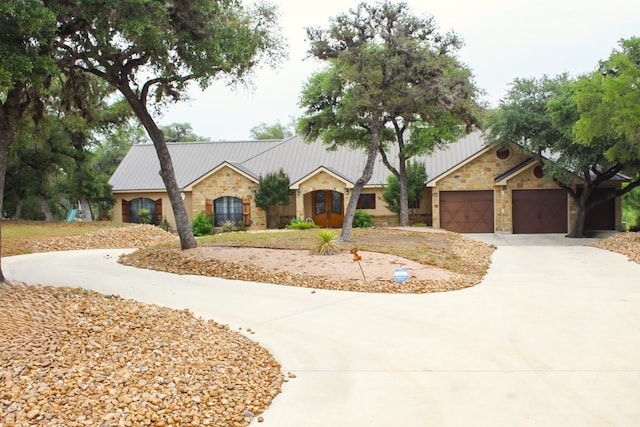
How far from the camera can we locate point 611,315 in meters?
8.73

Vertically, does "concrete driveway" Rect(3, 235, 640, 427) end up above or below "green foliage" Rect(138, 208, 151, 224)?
below

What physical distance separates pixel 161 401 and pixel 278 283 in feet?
22.9

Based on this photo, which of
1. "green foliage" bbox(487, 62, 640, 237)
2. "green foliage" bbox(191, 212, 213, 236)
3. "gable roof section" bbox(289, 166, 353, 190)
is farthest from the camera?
"gable roof section" bbox(289, 166, 353, 190)

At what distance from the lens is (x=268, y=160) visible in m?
33.8

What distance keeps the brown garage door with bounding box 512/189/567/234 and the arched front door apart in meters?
8.89

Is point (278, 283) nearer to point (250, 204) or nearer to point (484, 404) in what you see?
point (484, 404)

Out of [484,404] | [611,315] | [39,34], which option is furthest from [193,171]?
[484,404]

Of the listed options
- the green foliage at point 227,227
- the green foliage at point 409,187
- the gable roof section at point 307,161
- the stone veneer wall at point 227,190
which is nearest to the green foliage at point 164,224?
the stone veneer wall at point 227,190

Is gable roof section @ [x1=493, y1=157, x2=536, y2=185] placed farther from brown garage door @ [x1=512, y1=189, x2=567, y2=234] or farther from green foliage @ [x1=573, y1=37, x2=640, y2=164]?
green foliage @ [x1=573, y1=37, x2=640, y2=164]

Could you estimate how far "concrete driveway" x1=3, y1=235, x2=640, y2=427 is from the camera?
5207mm

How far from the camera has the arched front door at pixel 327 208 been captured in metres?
31.2

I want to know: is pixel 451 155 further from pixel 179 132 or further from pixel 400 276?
pixel 179 132

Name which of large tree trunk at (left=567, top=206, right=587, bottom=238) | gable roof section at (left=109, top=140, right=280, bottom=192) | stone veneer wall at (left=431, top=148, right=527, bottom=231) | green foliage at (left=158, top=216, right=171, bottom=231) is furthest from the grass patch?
large tree trunk at (left=567, top=206, right=587, bottom=238)

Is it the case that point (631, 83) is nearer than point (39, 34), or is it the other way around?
point (39, 34)
